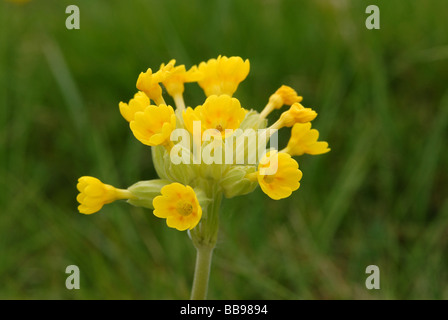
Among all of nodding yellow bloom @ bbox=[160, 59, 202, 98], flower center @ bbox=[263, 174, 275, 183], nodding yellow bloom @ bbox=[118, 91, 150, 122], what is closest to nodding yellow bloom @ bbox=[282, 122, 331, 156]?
flower center @ bbox=[263, 174, 275, 183]

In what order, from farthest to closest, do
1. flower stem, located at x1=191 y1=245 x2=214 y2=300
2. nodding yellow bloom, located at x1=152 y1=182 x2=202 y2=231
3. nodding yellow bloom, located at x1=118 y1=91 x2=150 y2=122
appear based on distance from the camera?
flower stem, located at x1=191 y1=245 x2=214 y2=300 → nodding yellow bloom, located at x1=118 y1=91 x2=150 y2=122 → nodding yellow bloom, located at x1=152 y1=182 x2=202 y2=231

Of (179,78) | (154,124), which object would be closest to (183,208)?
(154,124)

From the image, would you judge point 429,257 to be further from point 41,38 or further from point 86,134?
point 41,38

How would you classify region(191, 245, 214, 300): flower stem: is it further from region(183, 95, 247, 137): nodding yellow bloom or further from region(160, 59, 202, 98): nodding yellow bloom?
region(160, 59, 202, 98): nodding yellow bloom

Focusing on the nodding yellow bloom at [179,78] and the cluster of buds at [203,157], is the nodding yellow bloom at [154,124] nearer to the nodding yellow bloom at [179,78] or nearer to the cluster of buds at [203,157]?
the cluster of buds at [203,157]

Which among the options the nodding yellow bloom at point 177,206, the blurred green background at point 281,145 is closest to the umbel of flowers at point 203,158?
the nodding yellow bloom at point 177,206

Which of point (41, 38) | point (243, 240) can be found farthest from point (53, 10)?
point (243, 240)
